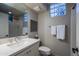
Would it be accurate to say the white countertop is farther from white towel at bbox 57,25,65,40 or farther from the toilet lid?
white towel at bbox 57,25,65,40

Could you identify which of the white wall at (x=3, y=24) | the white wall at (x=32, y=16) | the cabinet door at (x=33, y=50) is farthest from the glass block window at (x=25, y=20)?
the cabinet door at (x=33, y=50)

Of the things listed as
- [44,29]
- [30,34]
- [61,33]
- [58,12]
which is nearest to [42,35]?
[44,29]

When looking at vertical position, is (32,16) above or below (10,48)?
above

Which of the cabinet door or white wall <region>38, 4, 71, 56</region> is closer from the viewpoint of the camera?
the cabinet door

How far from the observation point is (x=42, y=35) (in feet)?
5.49

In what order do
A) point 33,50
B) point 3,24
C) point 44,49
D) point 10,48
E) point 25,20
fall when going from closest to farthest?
1. point 10,48
2. point 3,24
3. point 33,50
4. point 44,49
5. point 25,20

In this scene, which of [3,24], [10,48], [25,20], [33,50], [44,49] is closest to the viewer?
[10,48]

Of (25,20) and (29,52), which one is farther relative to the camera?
(25,20)

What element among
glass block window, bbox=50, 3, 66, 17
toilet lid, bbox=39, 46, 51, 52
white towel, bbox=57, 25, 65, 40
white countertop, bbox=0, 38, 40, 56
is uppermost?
glass block window, bbox=50, 3, 66, 17

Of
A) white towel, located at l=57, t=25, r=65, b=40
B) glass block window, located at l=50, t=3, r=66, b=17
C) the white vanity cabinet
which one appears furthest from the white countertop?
glass block window, located at l=50, t=3, r=66, b=17

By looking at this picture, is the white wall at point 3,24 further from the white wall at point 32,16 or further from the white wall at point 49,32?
the white wall at point 49,32

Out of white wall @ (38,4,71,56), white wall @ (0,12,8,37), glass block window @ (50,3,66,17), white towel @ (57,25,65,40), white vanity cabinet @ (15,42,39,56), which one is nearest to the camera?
white vanity cabinet @ (15,42,39,56)

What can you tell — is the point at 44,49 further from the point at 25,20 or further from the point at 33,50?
the point at 25,20

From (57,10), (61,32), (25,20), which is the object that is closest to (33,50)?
(25,20)
